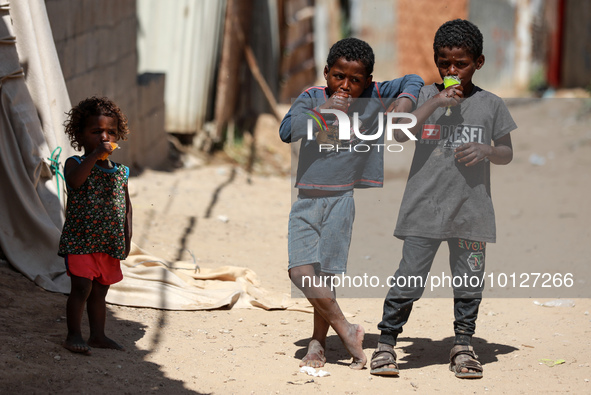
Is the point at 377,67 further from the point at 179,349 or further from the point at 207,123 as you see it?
the point at 179,349

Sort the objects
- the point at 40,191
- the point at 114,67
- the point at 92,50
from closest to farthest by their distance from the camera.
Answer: the point at 40,191 < the point at 92,50 < the point at 114,67

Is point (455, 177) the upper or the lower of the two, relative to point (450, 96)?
lower

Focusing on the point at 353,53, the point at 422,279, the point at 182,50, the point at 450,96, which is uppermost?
the point at 182,50

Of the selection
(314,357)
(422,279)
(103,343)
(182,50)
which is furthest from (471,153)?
(182,50)

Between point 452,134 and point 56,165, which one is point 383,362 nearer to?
point 452,134

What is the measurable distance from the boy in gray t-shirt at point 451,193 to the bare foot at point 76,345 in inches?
53.4

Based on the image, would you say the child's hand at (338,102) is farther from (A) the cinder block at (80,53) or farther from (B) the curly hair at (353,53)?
(A) the cinder block at (80,53)

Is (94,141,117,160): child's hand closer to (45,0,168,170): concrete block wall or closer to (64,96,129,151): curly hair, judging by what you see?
(64,96,129,151): curly hair

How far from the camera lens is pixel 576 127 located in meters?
11.4

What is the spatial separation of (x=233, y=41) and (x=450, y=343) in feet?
23.2

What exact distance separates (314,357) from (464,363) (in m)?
0.72

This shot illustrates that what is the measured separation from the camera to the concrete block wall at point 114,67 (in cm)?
602

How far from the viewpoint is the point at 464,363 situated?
11.4ft

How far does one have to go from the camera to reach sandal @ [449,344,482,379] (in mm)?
3455
